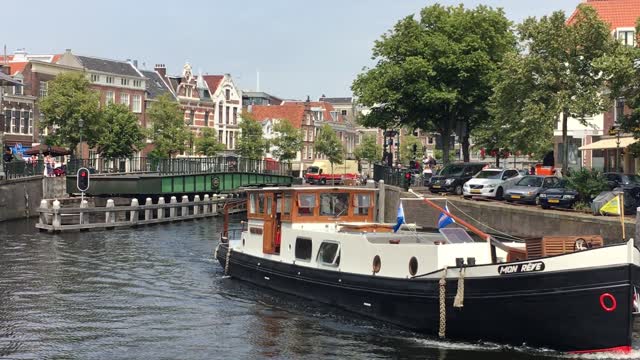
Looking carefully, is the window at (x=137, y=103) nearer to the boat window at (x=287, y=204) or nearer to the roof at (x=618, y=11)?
the roof at (x=618, y=11)

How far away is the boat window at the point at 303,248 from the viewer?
954 inches

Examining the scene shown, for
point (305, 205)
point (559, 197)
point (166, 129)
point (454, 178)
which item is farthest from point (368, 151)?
point (305, 205)

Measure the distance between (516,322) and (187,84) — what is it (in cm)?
8703

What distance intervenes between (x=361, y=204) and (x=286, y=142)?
82.3 meters

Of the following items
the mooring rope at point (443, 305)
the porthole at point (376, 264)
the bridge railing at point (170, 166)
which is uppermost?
the bridge railing at point (170, 166)

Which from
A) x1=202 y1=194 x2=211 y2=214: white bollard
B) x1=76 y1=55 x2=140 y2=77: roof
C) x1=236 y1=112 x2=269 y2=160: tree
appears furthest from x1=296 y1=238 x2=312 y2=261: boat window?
x1=236 y1=112 x2=269 y2=160: tree

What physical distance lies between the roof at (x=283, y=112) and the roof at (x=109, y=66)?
31534 mm

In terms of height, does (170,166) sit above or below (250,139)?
below

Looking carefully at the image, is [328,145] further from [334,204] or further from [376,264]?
[376,264]

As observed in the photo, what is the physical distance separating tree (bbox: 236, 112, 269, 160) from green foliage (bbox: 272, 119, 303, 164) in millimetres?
5028

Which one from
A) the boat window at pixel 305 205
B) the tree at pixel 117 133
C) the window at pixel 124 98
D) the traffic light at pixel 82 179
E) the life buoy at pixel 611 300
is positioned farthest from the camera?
the window at pixel 124 98

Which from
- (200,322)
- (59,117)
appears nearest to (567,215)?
(200,322)

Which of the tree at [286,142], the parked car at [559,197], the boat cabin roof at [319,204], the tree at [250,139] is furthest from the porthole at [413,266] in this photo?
the tree at [286,142]

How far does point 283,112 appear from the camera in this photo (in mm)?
122875
